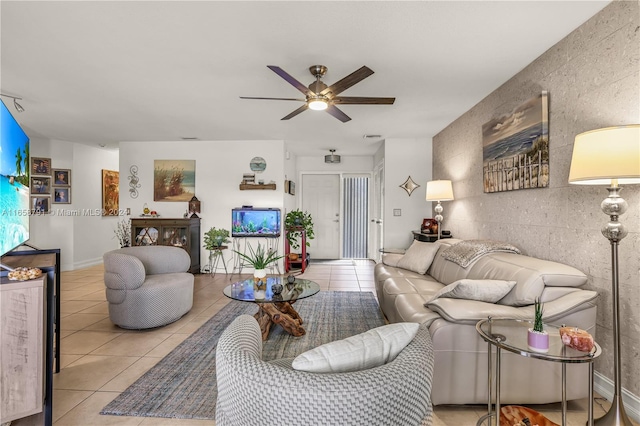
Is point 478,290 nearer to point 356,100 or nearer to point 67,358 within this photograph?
point 356,100

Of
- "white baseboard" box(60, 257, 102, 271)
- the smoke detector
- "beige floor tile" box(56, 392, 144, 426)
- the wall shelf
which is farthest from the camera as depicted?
the smoke detector

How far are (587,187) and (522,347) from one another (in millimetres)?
1339

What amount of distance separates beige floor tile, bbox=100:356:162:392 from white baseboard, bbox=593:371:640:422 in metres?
3.02

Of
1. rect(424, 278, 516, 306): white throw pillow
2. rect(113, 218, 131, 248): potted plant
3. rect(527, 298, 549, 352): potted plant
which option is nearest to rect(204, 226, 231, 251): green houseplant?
rect(113, 218, 131, 248): potted plant

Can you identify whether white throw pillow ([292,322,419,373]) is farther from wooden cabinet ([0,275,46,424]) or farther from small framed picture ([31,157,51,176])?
small framed picture ([31,157,51,176])

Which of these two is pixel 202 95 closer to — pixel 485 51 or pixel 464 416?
pixel 485 51

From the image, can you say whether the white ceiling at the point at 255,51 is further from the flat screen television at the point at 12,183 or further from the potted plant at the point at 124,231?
the potted plant at the point at 124,231

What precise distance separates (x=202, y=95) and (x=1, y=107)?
2.05 metres

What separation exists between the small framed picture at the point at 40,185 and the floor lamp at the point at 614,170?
7.39 metres

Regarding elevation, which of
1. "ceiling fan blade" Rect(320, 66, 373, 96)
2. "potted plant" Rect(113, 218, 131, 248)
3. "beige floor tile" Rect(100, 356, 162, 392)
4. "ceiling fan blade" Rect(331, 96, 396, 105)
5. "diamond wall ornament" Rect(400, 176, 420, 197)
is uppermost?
"ceiling fan blade" Rect(320, 66, 373, 96)

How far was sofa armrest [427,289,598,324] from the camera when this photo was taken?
6.15 ft

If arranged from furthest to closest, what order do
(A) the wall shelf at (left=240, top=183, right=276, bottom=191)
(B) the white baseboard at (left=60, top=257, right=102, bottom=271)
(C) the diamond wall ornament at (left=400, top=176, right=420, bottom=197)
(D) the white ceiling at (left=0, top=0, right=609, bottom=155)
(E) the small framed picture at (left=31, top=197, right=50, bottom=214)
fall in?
(B) the white baseboard at (left=60, top=257, right=102, bottom=271) < (A) the wall shelf at (left=240, top=183, right=276, bottom=191) < (E) the small framed picture at (left=31, top=197, right=50, bottom=214) < (C) the diamond wall ornament at (left=400, top=176, right=420, bottom=197) < (D) the white ceiling at (left=0, top=0, right=609, bottom=155)

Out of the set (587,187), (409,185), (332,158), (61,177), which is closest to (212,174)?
(332,158)

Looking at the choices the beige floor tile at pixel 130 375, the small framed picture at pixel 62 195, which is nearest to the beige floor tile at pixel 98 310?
the beige floor tile at pixel 130 375
